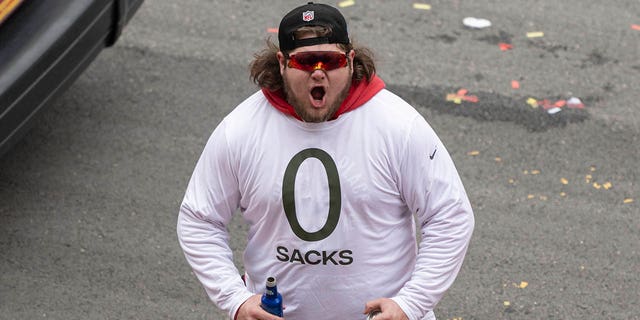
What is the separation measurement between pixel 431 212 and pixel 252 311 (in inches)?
26.0


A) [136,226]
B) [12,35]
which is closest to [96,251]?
[136,226]

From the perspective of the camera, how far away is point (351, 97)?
3512 millimetres

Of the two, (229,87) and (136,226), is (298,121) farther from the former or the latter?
(229,87)

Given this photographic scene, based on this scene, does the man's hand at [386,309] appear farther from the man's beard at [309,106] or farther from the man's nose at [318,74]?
the man's nose at [318,74]

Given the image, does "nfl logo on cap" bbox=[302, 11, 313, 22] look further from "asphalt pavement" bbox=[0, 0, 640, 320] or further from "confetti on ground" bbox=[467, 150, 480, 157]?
"confetti on ground" bbox=[467, 150, 480, 157]

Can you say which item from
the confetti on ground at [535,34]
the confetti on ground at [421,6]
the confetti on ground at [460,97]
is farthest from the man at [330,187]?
the confetti on ground at [421,6]

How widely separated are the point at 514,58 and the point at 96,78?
8.72 feet

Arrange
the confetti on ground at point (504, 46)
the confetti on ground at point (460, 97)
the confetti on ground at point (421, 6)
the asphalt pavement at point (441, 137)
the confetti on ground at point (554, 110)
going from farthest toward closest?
the confetti on ground at point (421, 6), the confetti on ground at point (504, 46), the confetti on ground at point (460, 97), the confetti on ground at point (554, 110), the asphalt pavement at point (441, 137)

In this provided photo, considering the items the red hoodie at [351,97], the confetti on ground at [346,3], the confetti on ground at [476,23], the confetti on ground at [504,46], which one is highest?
the red hoodie at [351,97]

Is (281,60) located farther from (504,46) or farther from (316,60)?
(504,46)

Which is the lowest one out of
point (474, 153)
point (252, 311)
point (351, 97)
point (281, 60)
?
point (474, 153)

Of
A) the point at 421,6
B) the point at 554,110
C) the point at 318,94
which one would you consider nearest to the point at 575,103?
the point at 554,110

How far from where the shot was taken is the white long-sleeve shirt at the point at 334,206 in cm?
350

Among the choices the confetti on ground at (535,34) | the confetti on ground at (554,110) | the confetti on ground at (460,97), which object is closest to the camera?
the confetti on ground at (554,110)
